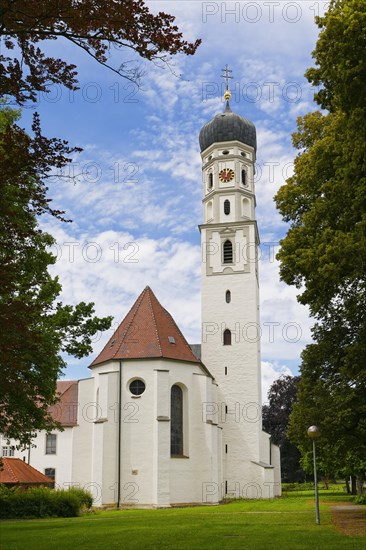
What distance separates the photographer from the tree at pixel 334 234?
1424 centimetres

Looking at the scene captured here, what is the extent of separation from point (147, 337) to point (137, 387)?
319cm

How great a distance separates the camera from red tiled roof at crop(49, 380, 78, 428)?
4516 cm

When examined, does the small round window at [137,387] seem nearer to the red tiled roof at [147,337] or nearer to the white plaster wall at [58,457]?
the red tiled roof at [147,337]

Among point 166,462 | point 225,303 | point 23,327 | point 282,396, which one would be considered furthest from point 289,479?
point 23,327

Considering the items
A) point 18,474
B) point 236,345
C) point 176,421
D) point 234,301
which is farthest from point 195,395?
point 18,474

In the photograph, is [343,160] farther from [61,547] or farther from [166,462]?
[166,462]

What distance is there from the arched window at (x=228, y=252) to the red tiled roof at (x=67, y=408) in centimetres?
1524

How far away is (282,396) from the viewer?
62.4 m

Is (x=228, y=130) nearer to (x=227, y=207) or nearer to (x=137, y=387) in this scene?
(x=227, y=207)

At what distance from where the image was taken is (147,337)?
3875 centimetres

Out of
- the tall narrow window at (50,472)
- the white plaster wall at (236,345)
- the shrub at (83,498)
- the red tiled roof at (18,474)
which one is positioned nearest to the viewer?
the shrub at (83,498)

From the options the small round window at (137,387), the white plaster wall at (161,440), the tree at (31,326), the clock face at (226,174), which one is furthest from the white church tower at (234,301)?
the tree at (31,326)

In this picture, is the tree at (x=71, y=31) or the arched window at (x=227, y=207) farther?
the arched window at (x=227, y=207)

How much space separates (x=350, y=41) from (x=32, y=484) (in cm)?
2864
